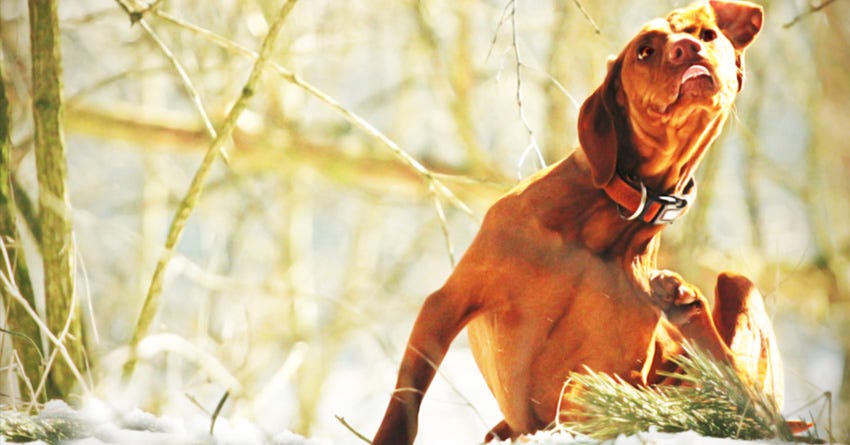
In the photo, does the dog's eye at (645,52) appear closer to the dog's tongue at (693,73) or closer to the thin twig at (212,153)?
the dog's tongue at (693,73)

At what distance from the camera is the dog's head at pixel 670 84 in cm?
56

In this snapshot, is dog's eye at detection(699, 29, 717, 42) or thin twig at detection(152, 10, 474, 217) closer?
dog's eye at detection(699, 29, 717, 42)

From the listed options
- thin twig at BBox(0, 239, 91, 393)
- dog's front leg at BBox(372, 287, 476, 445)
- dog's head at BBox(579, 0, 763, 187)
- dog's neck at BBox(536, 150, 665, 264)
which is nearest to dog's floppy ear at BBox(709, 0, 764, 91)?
dog's head at BBox(579, 0, 763, 187)

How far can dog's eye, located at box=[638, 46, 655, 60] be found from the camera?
1.88 ft

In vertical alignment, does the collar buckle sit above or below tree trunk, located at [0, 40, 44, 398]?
below

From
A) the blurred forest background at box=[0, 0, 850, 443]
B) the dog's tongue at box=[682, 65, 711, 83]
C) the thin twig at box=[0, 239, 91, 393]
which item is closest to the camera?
the dog's tongue at box=[682, 65, 711, 83]

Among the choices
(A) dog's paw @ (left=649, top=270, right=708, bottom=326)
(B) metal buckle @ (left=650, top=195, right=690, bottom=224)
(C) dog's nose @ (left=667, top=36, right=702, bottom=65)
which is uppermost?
(C) dog's nose @ (left=667, top=36, right=702, bottom=65)

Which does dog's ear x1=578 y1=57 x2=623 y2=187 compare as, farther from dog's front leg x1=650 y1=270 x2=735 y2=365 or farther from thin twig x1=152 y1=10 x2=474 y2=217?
thin twig x1=152 y1=10 x2=474 y2=217

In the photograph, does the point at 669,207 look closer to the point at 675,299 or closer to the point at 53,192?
the point at 675,299

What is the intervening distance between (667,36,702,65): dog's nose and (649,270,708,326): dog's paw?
138mm

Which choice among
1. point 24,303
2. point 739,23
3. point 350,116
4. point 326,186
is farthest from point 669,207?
point 326,186

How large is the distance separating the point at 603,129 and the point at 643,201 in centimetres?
5

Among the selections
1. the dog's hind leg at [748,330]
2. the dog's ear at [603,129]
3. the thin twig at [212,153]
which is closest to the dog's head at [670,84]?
the dog's ear at [603,129]

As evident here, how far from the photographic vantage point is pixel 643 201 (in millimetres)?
590
